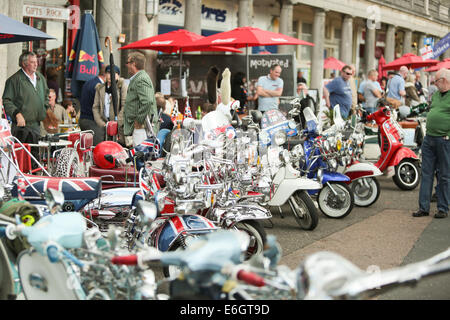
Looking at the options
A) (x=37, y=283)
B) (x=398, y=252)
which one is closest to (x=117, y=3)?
(x=398, y=252)

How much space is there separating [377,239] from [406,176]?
4195 mm

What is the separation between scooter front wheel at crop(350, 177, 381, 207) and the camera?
973 centimetres

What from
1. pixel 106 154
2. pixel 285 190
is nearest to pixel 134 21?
pixel 106 154

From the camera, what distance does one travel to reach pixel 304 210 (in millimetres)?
7949

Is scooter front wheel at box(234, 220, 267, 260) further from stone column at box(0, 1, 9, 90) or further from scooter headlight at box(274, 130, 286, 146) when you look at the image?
stone column at box(0, 1, 9, 90)

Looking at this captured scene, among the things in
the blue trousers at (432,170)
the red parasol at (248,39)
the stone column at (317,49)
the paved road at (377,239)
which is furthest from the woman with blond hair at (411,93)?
the stone column at (317,49)

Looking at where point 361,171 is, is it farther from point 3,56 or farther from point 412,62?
point 412,62

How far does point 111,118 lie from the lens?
10.7 m

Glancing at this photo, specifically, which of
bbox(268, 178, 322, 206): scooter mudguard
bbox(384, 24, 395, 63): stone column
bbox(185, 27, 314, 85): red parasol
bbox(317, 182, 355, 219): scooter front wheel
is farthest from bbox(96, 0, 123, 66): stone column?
bbox(384, 24, 395, 63): stone column

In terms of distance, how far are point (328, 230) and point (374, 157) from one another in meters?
4.60

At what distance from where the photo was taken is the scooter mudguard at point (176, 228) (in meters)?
5.36

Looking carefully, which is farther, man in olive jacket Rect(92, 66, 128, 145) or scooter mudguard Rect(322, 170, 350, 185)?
man in olive jacket Rect(92, 66, 128, 145)

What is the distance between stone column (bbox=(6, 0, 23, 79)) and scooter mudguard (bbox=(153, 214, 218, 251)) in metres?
8.52
